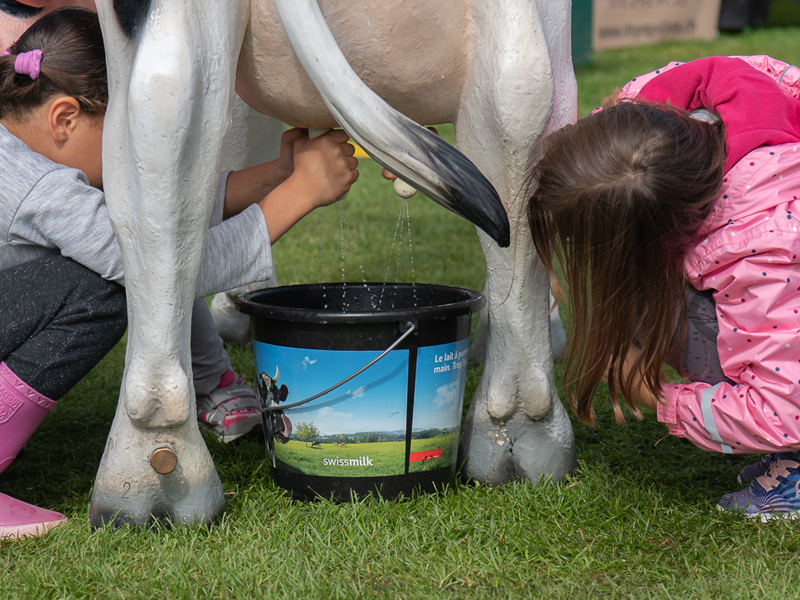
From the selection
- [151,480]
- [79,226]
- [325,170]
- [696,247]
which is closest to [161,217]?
[79,226]

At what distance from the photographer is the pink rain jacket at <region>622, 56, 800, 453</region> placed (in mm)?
1285

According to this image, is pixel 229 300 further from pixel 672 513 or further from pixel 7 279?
pixel 672 513

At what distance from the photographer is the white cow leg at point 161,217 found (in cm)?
123

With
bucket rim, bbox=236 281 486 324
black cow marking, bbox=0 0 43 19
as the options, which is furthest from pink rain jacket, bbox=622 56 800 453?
black cow marking, bbox=0 0 43 19

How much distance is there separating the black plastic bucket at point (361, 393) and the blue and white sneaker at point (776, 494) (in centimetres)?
53

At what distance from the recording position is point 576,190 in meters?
1.31

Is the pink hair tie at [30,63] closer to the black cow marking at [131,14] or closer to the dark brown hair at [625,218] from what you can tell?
the black cow marking at [131,14]

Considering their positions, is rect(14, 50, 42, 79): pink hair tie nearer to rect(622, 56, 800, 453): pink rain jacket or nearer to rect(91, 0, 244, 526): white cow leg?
rect(91, 0, 244, 526): white cow leg

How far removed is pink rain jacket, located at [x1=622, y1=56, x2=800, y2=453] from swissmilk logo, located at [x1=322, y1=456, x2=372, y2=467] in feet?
1.76

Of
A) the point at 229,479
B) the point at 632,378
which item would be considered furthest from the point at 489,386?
the point at 229,479

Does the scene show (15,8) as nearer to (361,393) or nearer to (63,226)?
(63,226)

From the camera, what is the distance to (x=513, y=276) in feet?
4.80


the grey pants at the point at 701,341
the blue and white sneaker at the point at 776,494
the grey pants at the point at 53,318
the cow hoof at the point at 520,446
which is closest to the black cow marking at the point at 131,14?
the grey pants at the point at 53,318

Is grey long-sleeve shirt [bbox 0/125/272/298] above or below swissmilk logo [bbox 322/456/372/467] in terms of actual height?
above
